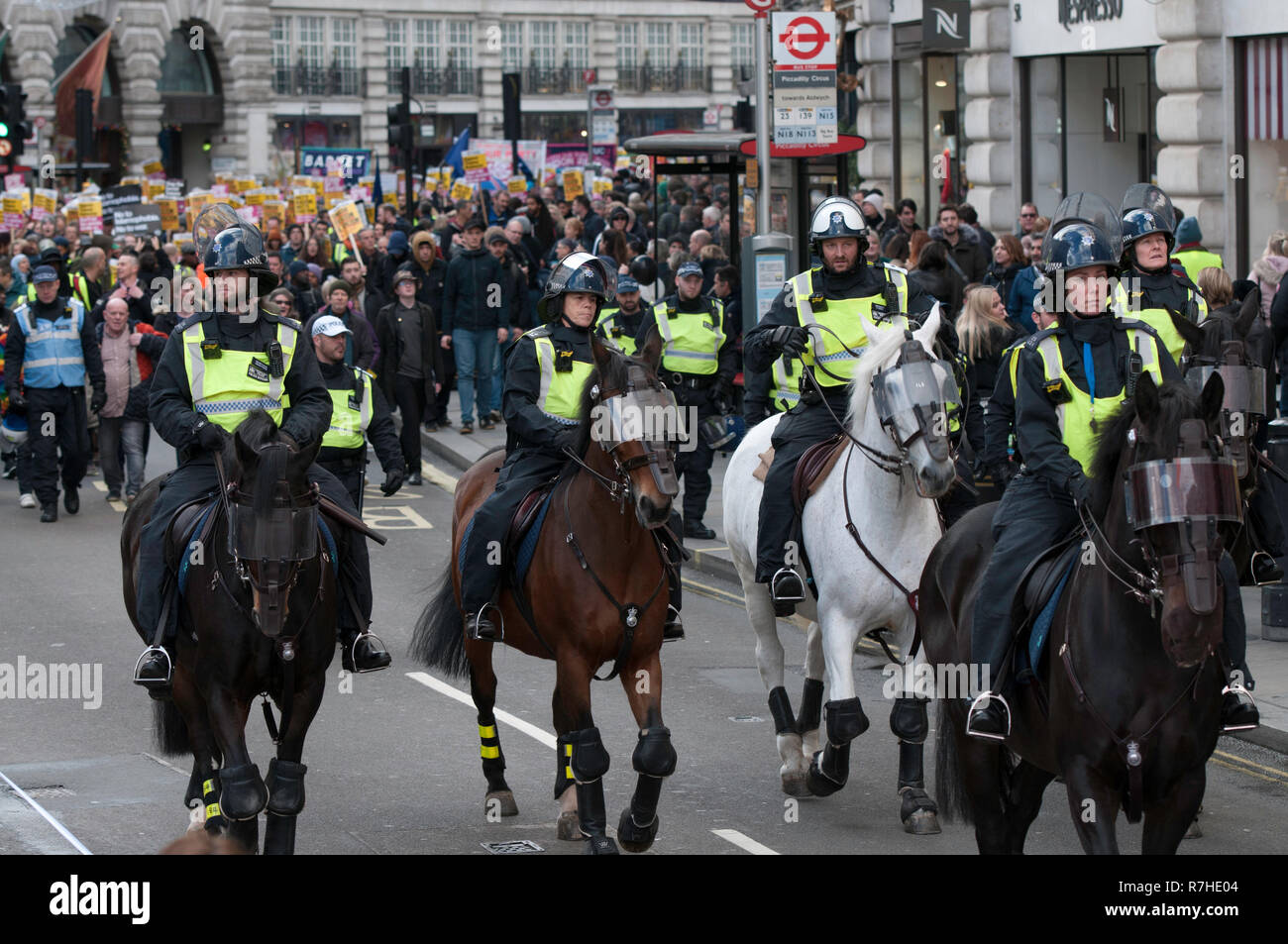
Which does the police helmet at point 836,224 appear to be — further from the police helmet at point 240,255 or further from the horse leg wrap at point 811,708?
the police helmet at point 240,255

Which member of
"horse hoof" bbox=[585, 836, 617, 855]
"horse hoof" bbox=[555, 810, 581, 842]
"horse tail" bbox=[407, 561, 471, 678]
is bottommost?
"horse hoof" bbox=[555, 810, 581, 842]

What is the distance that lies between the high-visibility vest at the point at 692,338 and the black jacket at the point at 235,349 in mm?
7376

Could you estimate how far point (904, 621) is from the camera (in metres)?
8.98

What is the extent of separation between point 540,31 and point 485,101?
156 inches

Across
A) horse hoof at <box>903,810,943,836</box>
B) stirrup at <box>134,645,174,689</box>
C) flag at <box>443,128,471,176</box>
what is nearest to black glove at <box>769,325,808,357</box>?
horse hoof at <box>903,810,943,836</box>

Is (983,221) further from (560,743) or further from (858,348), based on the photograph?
(560,743)

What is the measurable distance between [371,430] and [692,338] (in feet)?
12.4

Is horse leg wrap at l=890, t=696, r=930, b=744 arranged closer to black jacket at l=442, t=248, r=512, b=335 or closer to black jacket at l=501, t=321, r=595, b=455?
black jacket at l=501, t=321, r=595, b=455

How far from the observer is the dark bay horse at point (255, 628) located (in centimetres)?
731

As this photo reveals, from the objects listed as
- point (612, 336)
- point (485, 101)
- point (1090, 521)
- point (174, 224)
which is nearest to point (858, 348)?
point (1090, 521)

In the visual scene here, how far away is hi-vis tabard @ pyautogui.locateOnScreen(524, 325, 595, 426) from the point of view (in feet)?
27.8

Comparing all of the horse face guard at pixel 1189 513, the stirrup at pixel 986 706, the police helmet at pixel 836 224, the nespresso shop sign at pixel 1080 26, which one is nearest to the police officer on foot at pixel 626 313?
the police helmet at pixel 836 224

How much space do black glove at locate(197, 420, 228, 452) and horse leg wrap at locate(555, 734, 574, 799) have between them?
1.84 meters

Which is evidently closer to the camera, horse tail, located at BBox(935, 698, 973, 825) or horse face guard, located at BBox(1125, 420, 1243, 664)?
horse face guard, located at BBox(1125, 420, 1243, 664)
